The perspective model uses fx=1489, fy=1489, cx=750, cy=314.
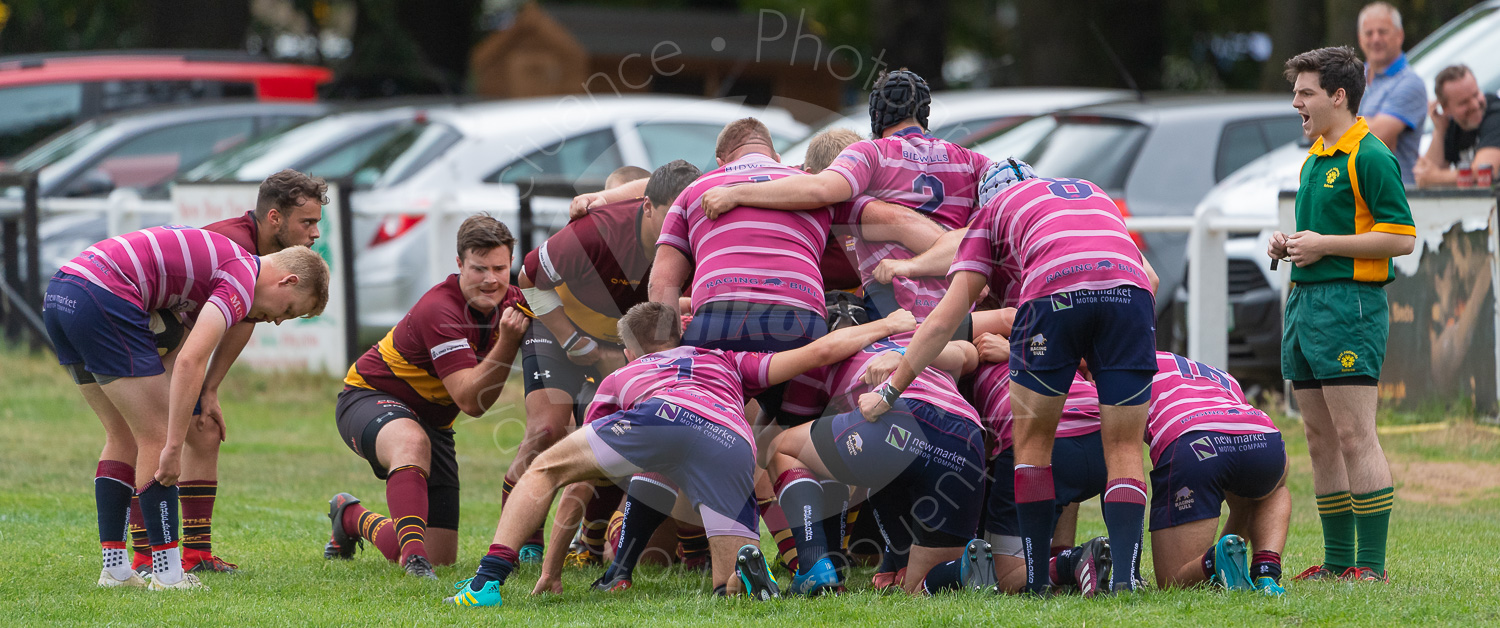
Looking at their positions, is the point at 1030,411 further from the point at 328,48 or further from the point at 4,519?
the point at 328,48

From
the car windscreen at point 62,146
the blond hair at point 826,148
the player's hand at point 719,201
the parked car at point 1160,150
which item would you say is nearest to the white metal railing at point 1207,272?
the parked car at point 1160,150

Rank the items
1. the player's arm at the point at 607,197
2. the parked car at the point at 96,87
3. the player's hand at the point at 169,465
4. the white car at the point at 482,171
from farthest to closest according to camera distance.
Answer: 1. the parked car at the point at 96,87
2. the white car at the point at 482,171
3. the player's arm at the point at 607,197
4. the player's hand at the point at 169,465

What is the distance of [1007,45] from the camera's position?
3017 centimetres

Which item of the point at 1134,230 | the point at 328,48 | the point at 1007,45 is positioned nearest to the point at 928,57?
the point at 1007,45

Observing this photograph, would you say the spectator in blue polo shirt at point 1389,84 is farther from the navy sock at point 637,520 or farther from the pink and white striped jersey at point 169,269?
the pink and white striped jersey at point 169,269

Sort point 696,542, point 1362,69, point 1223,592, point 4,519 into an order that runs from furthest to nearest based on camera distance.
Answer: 1. point 4,519
2. point 696,542
3. point 1362,69
4. point 1223,592

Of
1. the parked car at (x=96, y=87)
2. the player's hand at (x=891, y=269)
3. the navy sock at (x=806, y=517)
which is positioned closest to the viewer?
the navy sock at (x=806, y=517)

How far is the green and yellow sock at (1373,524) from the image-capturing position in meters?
5.03

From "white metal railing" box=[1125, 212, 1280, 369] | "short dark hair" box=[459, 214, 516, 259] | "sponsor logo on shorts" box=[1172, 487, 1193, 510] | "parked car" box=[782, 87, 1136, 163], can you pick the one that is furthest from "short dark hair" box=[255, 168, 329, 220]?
"white metal railing" box=[1125, 212, 1280, 369]

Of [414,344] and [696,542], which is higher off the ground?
[414,344]

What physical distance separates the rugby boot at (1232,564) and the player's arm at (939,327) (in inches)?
42.8

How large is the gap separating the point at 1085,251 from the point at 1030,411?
547mm

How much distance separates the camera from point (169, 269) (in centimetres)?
529

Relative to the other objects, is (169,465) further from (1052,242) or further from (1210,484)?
(1210,484)
